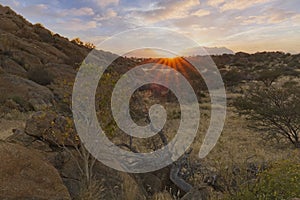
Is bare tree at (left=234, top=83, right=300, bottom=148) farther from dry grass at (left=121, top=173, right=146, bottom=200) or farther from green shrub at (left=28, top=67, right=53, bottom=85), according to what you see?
green shrub at (left=28, top=67, right=53, bottom=85)

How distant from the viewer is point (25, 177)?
385cm

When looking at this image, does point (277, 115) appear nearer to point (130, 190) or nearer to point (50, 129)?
point (130, 190)

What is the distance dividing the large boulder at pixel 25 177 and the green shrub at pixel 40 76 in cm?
1704

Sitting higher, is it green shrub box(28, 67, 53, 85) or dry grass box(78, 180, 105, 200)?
green shrub box(28, 67, 53, 85)

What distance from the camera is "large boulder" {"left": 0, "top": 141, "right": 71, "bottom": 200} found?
3.67m

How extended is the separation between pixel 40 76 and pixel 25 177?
17.8 meters

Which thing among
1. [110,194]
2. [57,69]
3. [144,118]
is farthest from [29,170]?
[57,69]

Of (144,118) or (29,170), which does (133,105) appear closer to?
(144,118)

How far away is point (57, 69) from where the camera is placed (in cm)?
2331

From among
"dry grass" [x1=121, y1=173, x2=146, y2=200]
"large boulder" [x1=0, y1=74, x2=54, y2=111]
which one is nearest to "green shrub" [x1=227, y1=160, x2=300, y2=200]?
"dry grass" [x1=121, y1=173, x2=146, y2=200]

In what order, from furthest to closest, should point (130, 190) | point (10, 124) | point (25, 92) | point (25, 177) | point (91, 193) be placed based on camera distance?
point (25, 92) → point (10, 124) → point (130, 190) → point (91, 193) → point (25, 177)

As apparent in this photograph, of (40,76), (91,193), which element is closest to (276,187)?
(91,193)

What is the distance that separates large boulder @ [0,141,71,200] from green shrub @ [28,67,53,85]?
55.9 ft

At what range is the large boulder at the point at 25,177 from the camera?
Result: 3.67m
